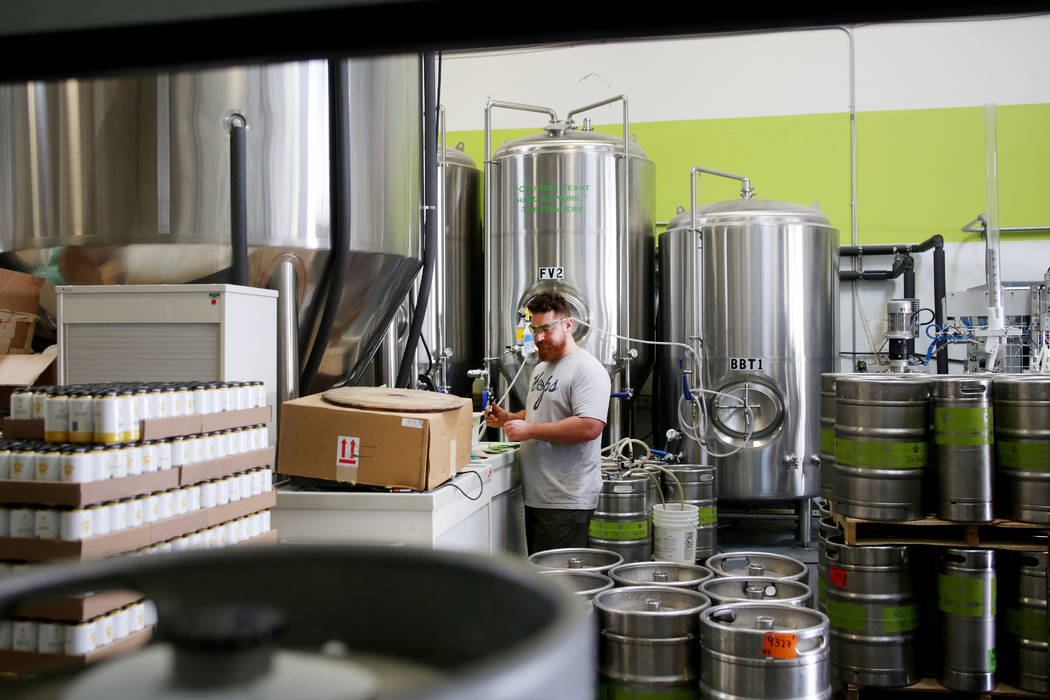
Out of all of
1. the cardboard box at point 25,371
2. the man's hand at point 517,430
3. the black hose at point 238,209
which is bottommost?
the man's hand at point 517,430

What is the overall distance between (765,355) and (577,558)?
306 centimetres

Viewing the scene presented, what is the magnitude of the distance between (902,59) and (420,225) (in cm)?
517

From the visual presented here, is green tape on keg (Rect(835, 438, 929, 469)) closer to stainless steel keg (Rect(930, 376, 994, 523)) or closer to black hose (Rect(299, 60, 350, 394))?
stainless steel keg (Rect(930, 376, 994, 523))

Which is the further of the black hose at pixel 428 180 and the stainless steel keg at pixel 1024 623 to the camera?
the black hose at pixel 428 180

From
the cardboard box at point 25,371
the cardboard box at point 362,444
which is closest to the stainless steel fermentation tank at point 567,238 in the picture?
the cardboard box at point 362,444

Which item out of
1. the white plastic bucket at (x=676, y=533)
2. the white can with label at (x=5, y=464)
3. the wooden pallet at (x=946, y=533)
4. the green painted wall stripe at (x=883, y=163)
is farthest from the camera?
the green painted wall stripe at (x=883, y=163)

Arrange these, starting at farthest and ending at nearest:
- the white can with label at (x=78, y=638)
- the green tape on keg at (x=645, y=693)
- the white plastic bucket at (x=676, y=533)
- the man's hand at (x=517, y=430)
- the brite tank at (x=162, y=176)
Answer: the white plastic bucket at (x=676, y=533)
the man's hand at (x=517, y=430)
the brite tank at (x=162, y=176)
the green tape on keg at (x=645, y=693)
the white can with label at (x=78, y=638)

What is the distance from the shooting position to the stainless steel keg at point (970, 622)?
2.93 m

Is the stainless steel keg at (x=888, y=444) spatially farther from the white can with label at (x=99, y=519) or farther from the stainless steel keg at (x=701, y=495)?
the white can with label at (x=99, y=519)

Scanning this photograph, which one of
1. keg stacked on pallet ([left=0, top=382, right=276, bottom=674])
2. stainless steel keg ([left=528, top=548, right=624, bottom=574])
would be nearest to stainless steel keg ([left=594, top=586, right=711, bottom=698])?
stainless steel keg ([left=528, top=548, right=624, bottom=574])

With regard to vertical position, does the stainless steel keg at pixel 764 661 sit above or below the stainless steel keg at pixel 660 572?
below

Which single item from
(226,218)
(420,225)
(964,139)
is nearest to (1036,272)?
(964,139)

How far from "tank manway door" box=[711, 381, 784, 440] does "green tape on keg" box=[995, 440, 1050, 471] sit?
2.61 metres

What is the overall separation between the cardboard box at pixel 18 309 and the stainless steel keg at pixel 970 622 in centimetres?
316
